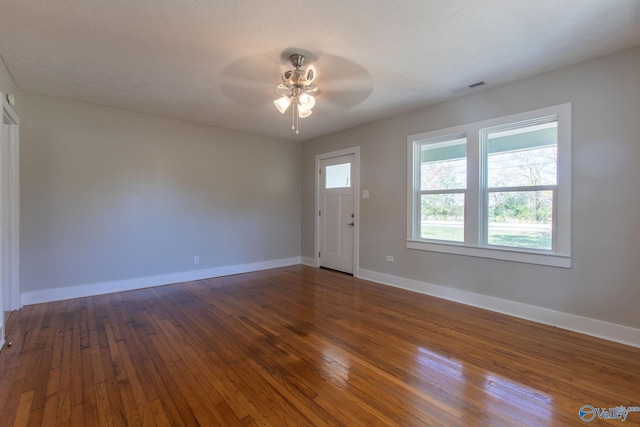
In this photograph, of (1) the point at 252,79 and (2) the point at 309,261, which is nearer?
(1) the point at 252,79

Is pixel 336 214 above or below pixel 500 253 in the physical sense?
above

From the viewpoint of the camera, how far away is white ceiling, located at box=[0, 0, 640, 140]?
2.03 meters

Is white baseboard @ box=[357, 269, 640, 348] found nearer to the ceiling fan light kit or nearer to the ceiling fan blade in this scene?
the ceiling fan light kit

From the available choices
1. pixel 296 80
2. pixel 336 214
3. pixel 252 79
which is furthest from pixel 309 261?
pixel 296 80

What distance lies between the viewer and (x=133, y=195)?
13.7 feet

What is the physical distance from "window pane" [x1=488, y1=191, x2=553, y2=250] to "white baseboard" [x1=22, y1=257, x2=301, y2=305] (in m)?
3.81

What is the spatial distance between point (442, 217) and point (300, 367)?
2722 millimetres

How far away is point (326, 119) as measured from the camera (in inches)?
177

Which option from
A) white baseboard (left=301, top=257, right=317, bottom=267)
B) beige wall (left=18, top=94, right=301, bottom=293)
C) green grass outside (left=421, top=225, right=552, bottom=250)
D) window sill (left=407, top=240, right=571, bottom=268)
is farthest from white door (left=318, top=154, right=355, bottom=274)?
green grass outside (left=421, top=225, right=552, bottom=250)

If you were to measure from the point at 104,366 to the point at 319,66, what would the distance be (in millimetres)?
3057

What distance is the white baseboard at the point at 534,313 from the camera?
257 centimetres

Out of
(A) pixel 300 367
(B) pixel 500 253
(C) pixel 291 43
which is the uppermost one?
(C) pixel 291 43

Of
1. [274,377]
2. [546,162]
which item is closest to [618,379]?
[546,162]

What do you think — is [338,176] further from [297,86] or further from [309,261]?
[297,86]
